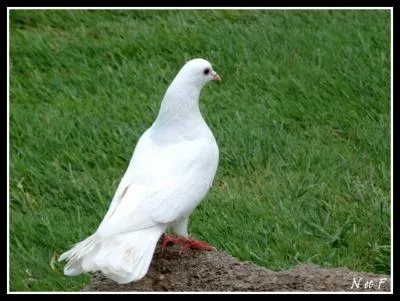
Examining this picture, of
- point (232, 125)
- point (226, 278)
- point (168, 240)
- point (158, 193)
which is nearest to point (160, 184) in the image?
point (158, 193)

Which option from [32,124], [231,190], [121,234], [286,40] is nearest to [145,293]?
[121,234]

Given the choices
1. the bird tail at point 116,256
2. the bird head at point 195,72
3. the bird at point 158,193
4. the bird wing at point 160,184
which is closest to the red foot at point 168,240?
the bird at point 158,193

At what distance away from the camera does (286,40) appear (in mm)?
8734

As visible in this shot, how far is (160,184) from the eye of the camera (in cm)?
543

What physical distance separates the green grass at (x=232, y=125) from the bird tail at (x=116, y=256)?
4.05 ft

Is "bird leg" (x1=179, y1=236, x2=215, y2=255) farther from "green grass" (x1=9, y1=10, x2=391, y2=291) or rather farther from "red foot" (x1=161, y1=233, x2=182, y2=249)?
"green grass" (x1=9, y1=10, x2=391, y2=291)

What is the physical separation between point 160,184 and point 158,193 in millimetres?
68

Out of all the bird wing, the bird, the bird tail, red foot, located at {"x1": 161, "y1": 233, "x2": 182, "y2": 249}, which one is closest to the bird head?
the bird

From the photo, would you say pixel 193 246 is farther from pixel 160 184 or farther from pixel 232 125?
pixel 232 125

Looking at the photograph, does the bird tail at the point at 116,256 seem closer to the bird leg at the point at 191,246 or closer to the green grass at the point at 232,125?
the bird leg at the point at 191,246

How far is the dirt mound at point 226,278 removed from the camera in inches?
214

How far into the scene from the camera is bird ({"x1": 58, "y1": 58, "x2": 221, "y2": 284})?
16.7 feet

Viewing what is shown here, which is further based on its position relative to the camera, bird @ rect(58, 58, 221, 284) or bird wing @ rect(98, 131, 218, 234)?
bird wing @ rect(98, 131, 218, 234)

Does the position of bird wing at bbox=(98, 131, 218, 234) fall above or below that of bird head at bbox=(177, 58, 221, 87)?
below
